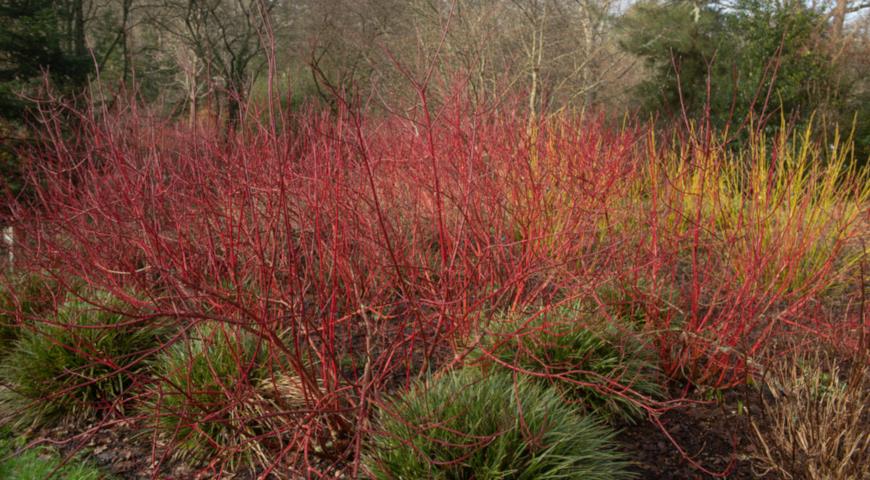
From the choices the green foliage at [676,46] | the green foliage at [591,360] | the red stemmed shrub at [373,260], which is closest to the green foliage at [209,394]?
the red stemmed shrub at [373,260]

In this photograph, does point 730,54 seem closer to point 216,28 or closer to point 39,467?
point 216,28

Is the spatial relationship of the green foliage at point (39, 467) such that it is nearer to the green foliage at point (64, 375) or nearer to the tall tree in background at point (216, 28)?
the green foliage at point (64, 375)

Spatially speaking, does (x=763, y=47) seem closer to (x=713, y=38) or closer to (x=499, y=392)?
(x=713, y=38)

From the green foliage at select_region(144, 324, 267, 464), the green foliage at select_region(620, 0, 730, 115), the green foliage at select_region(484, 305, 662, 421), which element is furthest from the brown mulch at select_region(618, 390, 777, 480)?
the green foliage at select_region(620, 0, 730, 115)

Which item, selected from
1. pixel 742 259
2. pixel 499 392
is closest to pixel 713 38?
pixel 742 259

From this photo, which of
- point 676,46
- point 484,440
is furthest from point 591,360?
point 676,46

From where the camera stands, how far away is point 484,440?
1945 millimetres

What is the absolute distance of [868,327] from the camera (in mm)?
2143

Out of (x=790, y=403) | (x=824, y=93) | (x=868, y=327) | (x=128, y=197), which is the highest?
(x=824, y=93)

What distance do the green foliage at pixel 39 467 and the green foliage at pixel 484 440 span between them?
1411 millimetres

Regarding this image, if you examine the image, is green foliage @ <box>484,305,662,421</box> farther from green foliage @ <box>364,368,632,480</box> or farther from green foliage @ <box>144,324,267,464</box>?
green foliage @ <box>144,324,267,464</box>

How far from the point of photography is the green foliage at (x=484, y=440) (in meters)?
1.91

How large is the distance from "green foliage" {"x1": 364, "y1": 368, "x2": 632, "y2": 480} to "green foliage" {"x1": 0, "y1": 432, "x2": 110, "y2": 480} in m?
1.41

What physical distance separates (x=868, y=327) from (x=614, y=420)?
1136 millimetres
